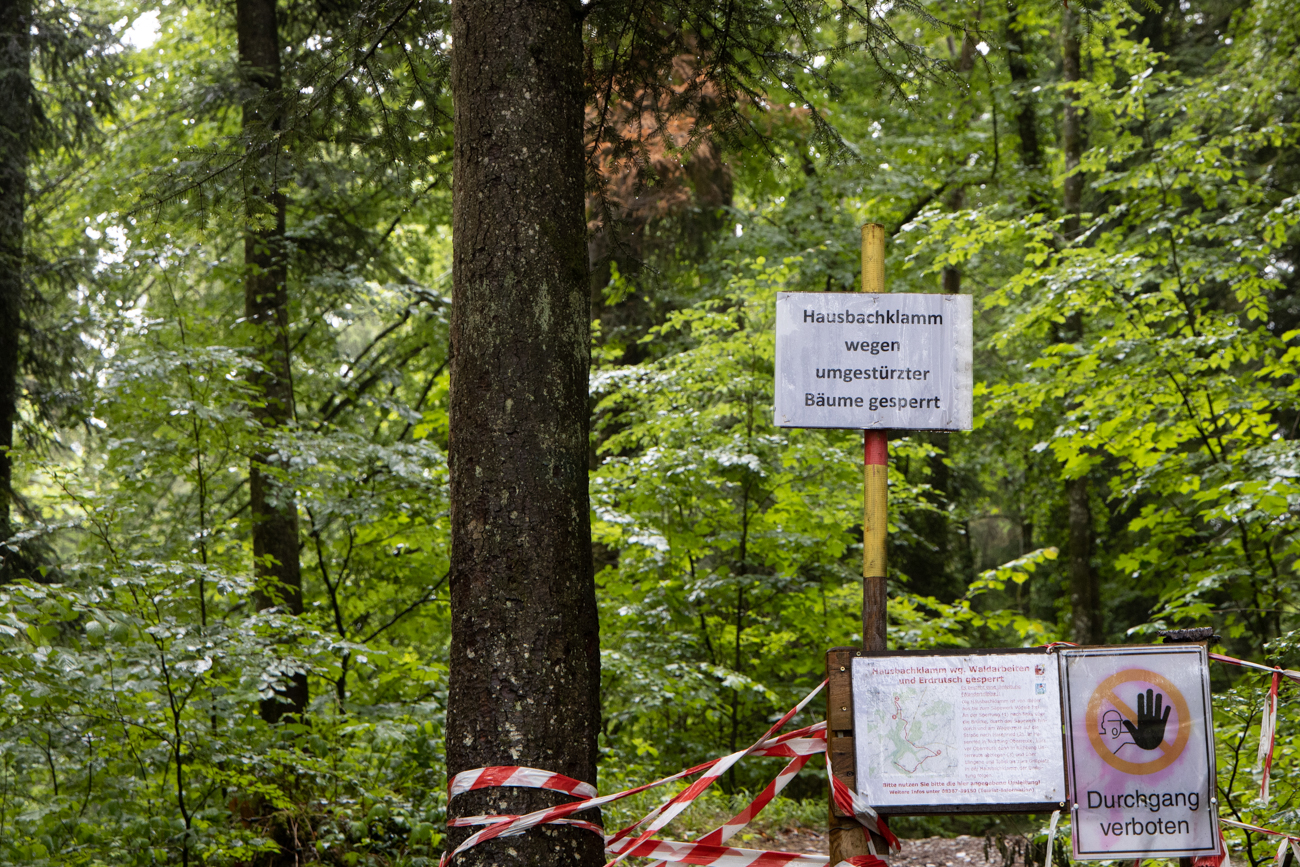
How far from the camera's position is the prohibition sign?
312cm

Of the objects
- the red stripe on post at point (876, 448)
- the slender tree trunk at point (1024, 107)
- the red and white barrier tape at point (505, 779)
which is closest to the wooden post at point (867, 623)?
the red stripe on post at point (876, 448)

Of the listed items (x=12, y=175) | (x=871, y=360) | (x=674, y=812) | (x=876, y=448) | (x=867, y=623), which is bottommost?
(x=674, y=812)

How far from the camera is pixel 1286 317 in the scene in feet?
40.6

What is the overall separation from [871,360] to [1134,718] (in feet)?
4.77

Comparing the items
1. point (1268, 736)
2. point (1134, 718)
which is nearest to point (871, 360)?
point (1134, 718)

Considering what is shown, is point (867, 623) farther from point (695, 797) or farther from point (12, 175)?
point (12, 175)

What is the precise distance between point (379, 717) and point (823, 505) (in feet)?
12.7

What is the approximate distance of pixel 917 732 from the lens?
3043 mm

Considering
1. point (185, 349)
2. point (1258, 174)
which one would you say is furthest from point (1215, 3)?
point (185, 349)

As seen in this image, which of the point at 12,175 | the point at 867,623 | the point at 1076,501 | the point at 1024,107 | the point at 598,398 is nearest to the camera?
the point at 867,623

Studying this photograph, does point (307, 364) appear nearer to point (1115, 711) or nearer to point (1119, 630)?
point (1115, 711)

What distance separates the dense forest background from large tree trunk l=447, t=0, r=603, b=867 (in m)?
1.25

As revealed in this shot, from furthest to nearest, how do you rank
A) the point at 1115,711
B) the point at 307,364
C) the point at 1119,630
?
the point at 1119,630
the point at 307,364
the point at 1115,711

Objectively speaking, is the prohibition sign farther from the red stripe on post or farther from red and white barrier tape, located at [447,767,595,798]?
red and white barrier tape, located at [447,767,595,798]
